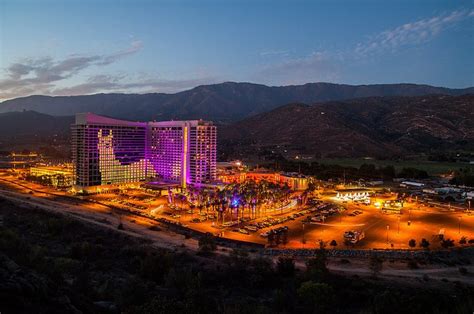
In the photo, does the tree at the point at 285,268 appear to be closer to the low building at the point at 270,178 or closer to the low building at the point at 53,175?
the low building at the point at 270,178

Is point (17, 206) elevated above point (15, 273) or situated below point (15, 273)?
below

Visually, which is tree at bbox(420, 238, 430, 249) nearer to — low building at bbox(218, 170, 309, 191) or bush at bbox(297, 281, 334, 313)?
bush at bbox(297, 281, 334, 313)

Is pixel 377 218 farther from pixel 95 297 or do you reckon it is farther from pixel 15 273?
pixel 15 273

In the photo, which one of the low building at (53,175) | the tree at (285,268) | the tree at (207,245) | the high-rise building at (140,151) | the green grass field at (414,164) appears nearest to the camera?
the tree at (285,268)

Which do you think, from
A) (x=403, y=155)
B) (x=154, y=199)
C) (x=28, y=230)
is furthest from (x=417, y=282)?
(x=403, y=155)

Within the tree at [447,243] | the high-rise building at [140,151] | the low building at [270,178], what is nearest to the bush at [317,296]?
the tree at [447,243]

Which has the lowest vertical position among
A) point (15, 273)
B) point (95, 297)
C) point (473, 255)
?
point (473, 255)
